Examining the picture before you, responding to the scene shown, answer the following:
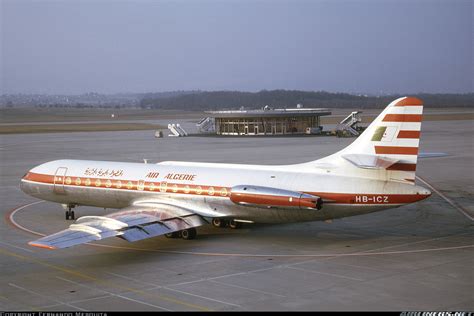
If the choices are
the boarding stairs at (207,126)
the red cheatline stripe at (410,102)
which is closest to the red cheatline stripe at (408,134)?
the red cheatline stripe at (410,102)

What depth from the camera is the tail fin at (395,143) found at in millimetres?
23697

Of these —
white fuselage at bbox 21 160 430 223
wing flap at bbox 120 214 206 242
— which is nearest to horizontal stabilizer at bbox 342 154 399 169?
white fuselage at bbox 21 160 430 223

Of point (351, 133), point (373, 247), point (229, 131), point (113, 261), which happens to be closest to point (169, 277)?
point (113, 261)

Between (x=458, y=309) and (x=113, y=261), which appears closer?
(x=458, y=309)

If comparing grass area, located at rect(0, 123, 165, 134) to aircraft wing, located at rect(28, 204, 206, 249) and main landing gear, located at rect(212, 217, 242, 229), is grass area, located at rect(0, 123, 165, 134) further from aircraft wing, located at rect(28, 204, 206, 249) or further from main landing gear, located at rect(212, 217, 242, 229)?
aircraft wing, located at rect(28, 204, 206, 249)

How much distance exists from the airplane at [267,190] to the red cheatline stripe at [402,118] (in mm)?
37

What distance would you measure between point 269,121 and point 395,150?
68.3 metres

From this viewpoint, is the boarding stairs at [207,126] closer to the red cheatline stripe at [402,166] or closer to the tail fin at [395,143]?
the tail fin at [395,143]

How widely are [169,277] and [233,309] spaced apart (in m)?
3.97

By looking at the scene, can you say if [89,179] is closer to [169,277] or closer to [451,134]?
[169,277]

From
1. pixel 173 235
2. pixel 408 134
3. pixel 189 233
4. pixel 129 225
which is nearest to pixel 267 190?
pixel 189 233

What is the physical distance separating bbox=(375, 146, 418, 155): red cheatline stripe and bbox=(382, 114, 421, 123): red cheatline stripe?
102cm

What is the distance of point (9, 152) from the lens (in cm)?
6500

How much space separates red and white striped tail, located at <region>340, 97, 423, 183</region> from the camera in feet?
77.8
